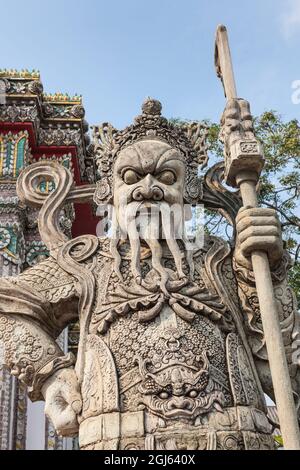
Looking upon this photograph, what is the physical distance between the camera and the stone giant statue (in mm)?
3238

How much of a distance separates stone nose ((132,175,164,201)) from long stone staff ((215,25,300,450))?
0.51 metres

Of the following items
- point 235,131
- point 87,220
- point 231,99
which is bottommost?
point 235,131

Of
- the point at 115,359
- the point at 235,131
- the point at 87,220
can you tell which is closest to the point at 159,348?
the point at 115,359

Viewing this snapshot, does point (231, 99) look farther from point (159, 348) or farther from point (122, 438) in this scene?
point (122, 438)

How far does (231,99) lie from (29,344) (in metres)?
2.23

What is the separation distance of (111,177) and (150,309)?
118 cm

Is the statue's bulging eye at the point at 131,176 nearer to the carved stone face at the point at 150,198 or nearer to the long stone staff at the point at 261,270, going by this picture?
the carved stone face at the point at 150,198

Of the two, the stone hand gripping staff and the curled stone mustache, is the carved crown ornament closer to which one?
the stone hand gripping staff

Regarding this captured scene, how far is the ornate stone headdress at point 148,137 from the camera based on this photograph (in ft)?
13.9

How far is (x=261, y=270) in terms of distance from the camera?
11.4 feet

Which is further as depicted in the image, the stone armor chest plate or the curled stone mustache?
the curled stone mustache

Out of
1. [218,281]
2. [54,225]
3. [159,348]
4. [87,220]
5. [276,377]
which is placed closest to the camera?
[276,377]

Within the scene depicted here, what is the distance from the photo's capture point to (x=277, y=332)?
321cm

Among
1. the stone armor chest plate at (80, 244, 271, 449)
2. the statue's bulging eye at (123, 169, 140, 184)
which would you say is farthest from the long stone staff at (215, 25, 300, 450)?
the statue's bulging eye at (123, 169, 140, 184)
